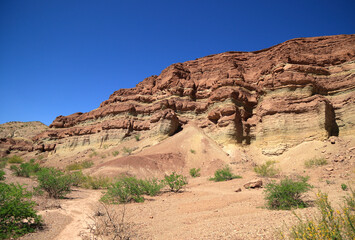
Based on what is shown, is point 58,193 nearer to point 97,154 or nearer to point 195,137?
point 195,137

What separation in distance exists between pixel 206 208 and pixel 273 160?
1699 centimetres

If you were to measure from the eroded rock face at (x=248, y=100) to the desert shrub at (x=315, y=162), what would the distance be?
4.84 m

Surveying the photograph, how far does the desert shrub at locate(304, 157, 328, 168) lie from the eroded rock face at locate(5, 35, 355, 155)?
484 centimetres

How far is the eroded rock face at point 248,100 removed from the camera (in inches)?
864

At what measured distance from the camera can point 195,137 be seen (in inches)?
1101

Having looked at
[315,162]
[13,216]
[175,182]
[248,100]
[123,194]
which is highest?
[248,100]

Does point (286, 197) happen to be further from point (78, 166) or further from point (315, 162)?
point (78, 166)

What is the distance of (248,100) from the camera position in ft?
97.2

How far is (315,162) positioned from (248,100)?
Answer: 599 inches

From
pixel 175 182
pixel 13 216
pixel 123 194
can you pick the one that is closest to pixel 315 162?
pixel 175 182

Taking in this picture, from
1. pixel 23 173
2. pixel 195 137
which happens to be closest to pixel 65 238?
pixel 23 173

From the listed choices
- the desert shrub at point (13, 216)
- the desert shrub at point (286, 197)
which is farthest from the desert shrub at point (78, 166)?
the desert shrub at point (286, 197)

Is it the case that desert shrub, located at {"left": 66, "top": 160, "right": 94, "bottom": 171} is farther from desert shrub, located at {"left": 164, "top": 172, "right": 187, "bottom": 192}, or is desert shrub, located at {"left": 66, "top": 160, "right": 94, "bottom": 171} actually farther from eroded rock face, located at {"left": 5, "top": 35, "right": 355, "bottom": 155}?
desert shrub, located at {"left": 164, "top": 172, "right": 187, "bottom": 192}

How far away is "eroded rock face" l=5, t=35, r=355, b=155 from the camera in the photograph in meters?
21.9
